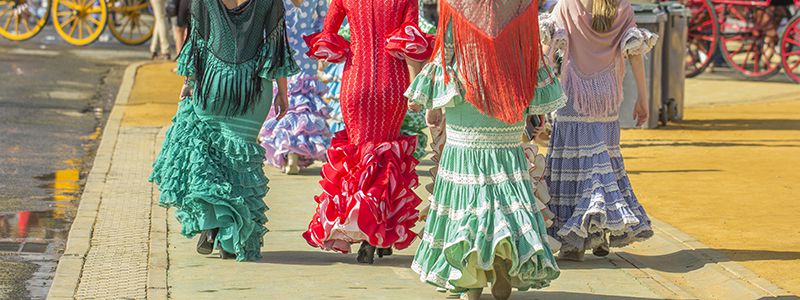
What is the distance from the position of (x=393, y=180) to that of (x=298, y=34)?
3.51 metres

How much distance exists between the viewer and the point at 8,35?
2525 cm

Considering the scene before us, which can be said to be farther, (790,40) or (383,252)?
(790,40)

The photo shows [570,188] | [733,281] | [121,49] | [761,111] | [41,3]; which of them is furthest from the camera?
[41,3]

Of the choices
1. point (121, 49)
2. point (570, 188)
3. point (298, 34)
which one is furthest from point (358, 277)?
point (121, 49)

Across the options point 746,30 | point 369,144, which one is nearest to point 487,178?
point 369,144

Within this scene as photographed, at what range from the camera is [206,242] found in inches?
326

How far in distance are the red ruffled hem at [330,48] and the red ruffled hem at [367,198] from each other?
48 cm

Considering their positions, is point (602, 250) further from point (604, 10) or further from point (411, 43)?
point (411, 43)

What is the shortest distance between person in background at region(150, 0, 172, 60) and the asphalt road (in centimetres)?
33

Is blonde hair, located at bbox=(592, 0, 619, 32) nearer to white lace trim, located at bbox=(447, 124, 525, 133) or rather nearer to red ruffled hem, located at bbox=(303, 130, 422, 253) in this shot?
red ruffled hem, located at bbox=(303, 130, 422, 253)

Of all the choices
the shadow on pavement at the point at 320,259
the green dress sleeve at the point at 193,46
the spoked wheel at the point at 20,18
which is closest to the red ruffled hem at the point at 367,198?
the shadow on pavement at the point at 320,259

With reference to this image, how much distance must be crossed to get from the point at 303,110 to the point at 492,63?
457 centimetres

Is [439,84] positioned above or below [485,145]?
above

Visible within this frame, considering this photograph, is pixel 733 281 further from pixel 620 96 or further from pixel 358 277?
pixel 358 277
